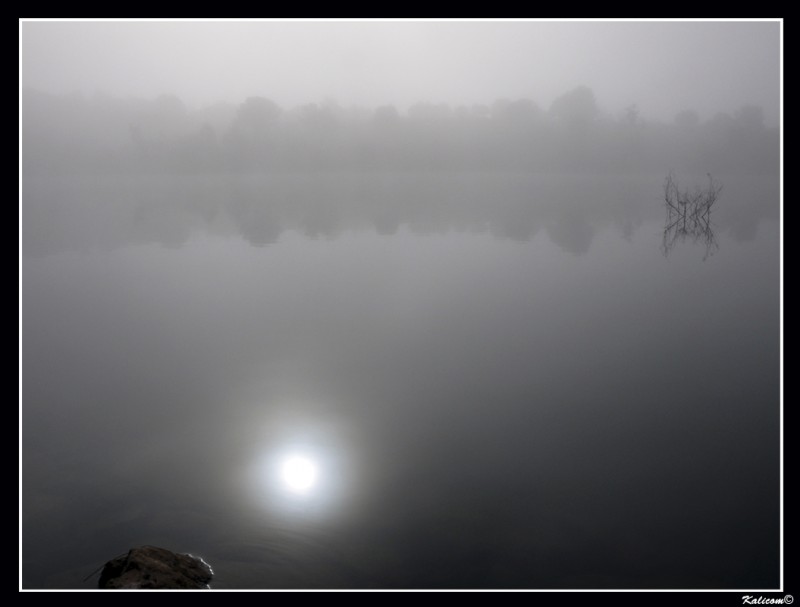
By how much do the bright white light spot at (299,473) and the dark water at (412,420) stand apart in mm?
127

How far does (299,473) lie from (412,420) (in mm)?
1908

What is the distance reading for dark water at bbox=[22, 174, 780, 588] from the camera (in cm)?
605

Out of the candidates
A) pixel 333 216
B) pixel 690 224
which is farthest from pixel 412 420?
pixel 333 216

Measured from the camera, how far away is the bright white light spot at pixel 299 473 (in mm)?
7053

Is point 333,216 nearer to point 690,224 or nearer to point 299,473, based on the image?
point 690,224

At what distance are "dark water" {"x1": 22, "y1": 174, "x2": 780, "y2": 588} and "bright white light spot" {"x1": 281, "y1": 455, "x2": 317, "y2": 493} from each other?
0.13 metres

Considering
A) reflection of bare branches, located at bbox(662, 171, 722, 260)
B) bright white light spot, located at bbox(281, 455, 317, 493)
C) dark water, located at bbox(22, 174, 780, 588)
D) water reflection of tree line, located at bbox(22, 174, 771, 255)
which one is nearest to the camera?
dark water, located at bbox(22, 174, 780, 588)

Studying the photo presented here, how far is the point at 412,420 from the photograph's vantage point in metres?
8.71

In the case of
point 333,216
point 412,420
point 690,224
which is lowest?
point 412,420

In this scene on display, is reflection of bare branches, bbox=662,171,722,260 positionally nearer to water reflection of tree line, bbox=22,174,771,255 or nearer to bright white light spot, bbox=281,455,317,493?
water reflection of tree line, bbox=22,174,771,255

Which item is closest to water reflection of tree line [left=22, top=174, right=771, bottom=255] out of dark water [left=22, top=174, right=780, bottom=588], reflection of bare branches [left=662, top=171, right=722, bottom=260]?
reflection of bare branches [left=662, top=171, right=722, bottom=260]

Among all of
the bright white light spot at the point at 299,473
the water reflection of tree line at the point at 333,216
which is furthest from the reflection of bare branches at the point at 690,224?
the bright white light spot at the point at 299,473

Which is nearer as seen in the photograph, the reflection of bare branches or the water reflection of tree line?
the reflection of bare branches

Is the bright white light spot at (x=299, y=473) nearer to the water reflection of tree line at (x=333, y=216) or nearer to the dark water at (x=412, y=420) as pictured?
the dark water at (x=412, y=420)
